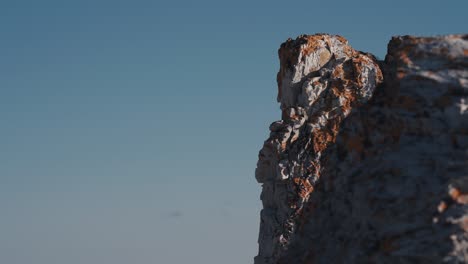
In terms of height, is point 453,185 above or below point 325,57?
below

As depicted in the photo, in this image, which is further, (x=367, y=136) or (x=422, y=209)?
(x=367, y=136)

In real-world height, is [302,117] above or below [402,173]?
above

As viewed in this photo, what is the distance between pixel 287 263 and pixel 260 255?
15961 millimetres

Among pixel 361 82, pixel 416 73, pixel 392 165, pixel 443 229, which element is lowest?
pixel 443 229

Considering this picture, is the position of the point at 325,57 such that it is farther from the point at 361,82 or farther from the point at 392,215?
the point at 392,215

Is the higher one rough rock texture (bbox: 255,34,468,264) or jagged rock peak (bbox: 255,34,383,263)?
jagged rock peak (bbox: 255,34,383,263)

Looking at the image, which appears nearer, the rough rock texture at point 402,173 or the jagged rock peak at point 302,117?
the rough rock texture at point 402,173

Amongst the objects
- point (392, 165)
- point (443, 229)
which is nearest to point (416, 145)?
point (392, 165)

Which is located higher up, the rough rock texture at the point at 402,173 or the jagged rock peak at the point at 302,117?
the jagged rock peak at the point at 302,117

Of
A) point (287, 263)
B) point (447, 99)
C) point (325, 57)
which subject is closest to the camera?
point (447, 99)

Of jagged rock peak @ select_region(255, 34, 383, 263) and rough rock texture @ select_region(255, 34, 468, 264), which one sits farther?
jagged rock peak @ select_region(255, 34, 383, 263)

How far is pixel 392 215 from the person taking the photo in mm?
6184

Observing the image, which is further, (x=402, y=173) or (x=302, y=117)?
(x=302, y=117)

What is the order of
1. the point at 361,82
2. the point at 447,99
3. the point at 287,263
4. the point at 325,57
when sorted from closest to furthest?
the point at 447,99 → the point at 287,263 → the point at 361,82 → the point at 325,57
